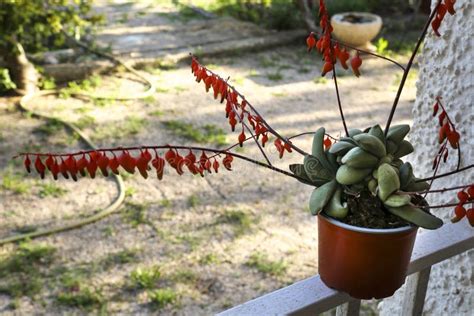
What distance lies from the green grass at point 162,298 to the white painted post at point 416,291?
1.60 metres

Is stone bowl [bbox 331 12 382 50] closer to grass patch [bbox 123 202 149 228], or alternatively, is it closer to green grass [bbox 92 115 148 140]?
green grass [bbox 92 115 148 140]

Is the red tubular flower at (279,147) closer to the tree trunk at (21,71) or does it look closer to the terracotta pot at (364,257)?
the terracotta pot at (364,257)

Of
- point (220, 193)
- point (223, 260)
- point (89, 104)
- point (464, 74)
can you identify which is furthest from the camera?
point (89, 104)

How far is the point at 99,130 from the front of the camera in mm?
4270

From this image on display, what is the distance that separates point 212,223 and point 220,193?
1.08 feet

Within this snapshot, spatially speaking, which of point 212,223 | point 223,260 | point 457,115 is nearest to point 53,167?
point 457,115

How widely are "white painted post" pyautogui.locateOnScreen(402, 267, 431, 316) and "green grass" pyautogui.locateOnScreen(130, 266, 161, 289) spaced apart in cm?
172

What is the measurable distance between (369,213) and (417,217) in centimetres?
10

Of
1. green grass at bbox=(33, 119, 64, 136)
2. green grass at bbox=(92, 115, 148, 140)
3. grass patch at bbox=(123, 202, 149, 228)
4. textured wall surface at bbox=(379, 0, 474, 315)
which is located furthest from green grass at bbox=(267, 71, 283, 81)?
textured wall surface at bbox=(379, 0, 474, 315)

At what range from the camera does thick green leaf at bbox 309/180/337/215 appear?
3.52 ft

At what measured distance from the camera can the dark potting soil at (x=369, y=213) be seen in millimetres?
1111

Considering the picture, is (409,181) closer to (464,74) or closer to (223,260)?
(464,74)

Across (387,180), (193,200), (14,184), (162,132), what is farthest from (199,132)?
(387,180)

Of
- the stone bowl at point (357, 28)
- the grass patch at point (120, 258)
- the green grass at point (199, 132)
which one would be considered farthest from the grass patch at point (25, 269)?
the stone bowl at point (357, 28)
